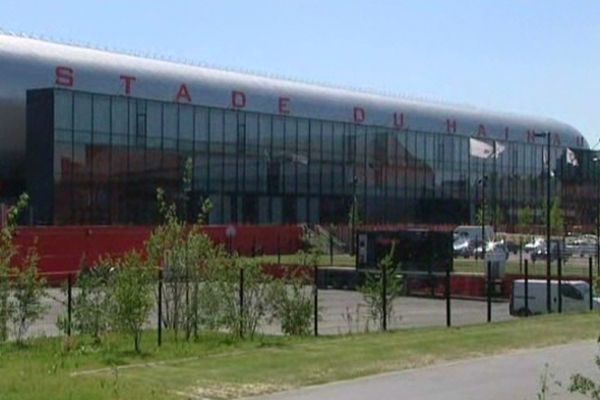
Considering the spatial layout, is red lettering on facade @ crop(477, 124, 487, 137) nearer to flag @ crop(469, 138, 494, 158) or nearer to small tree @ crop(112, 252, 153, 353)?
flag @ crop(469, 138, 494, 158)

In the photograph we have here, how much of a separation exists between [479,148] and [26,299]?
7822cm

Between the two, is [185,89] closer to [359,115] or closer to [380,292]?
[359,115]

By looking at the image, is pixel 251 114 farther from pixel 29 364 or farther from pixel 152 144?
pixel 29 364

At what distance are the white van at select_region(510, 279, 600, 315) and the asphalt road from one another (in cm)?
1447

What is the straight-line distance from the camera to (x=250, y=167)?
7875 cm

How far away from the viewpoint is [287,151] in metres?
81.8

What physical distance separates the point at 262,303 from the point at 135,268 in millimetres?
3274

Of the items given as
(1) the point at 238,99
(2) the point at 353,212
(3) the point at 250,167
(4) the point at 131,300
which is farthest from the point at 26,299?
(1) the point at 238,99

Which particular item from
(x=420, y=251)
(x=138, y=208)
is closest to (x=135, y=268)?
(x=420, y=251)

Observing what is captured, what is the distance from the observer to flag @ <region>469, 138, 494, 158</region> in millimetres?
95463

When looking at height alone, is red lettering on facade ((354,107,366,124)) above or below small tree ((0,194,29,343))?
above

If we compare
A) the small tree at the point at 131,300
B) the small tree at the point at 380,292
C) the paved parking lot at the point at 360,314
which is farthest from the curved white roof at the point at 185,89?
the small tree at the point at 131,300

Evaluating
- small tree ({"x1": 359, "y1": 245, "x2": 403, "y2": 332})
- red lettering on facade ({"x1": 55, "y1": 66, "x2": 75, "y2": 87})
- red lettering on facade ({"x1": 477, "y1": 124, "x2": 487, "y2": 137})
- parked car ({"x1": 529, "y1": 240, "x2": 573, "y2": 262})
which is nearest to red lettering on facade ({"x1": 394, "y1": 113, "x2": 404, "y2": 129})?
red lettering on facade ({"x1": 477, "y1": 124, "x2": 487, "y2": 137})

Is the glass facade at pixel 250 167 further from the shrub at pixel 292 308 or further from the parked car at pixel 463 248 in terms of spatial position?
the shrub at pixel 292 308
